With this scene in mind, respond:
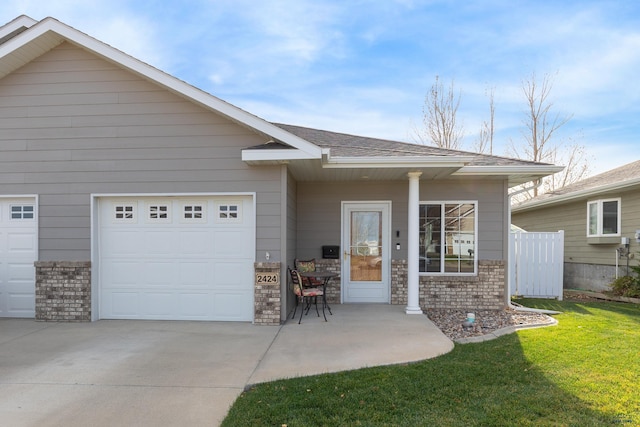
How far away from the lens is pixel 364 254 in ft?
26.1

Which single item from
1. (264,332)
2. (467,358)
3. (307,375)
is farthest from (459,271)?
(307,375)

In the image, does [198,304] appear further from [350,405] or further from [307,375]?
[350,405]

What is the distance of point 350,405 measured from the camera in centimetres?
325

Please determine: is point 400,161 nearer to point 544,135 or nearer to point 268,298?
point 268,298

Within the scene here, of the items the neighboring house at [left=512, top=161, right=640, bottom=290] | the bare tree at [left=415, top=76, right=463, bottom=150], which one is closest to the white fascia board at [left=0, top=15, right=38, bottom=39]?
the neighboring house at [left=512, top=161, right=640, bottom=290]

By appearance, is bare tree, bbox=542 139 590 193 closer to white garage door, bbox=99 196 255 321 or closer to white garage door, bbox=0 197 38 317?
white garage door, bbox=99 196 255 321

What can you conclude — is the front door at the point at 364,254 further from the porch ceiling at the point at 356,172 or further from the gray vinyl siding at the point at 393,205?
the porch ceiling at the point at 356,172

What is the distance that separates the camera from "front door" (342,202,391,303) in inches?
311

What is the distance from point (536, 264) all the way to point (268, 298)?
6.95m

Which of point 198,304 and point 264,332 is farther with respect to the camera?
point 198,304

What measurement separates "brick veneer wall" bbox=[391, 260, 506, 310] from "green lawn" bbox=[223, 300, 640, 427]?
8.75 ft

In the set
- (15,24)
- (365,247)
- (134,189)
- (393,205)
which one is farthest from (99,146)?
(393,205)

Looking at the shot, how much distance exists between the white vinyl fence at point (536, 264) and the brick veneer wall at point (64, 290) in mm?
8979

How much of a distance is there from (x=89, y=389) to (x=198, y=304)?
2849 millimetres
